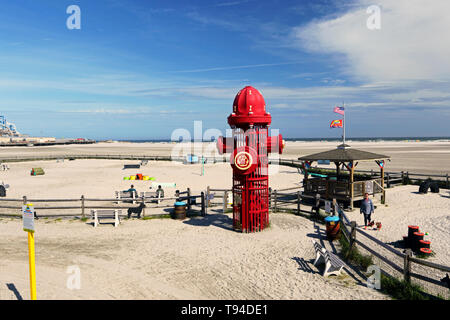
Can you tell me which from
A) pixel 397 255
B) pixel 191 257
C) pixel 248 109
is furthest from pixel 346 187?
pixel 191 257

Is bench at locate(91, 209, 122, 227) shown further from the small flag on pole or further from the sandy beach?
the small flag on pole

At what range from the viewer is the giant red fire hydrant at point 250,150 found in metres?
11.4

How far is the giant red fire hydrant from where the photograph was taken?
11414 millimetres

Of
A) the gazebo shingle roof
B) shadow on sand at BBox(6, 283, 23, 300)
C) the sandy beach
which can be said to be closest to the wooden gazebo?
the gazebo shingle roof

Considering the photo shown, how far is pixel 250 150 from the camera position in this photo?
1147 cm

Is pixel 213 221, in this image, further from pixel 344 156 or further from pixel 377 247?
pixel 344 156

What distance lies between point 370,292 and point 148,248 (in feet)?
22.5

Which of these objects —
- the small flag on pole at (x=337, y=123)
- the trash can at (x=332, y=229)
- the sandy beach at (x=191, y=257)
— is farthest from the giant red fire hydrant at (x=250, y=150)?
the small flag on pole at (x=337, y=123)

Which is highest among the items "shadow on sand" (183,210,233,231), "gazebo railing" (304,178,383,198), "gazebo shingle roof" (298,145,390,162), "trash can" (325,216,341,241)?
"gazebo shingle roof" (298,145,390,162)

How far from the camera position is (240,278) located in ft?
25.7
